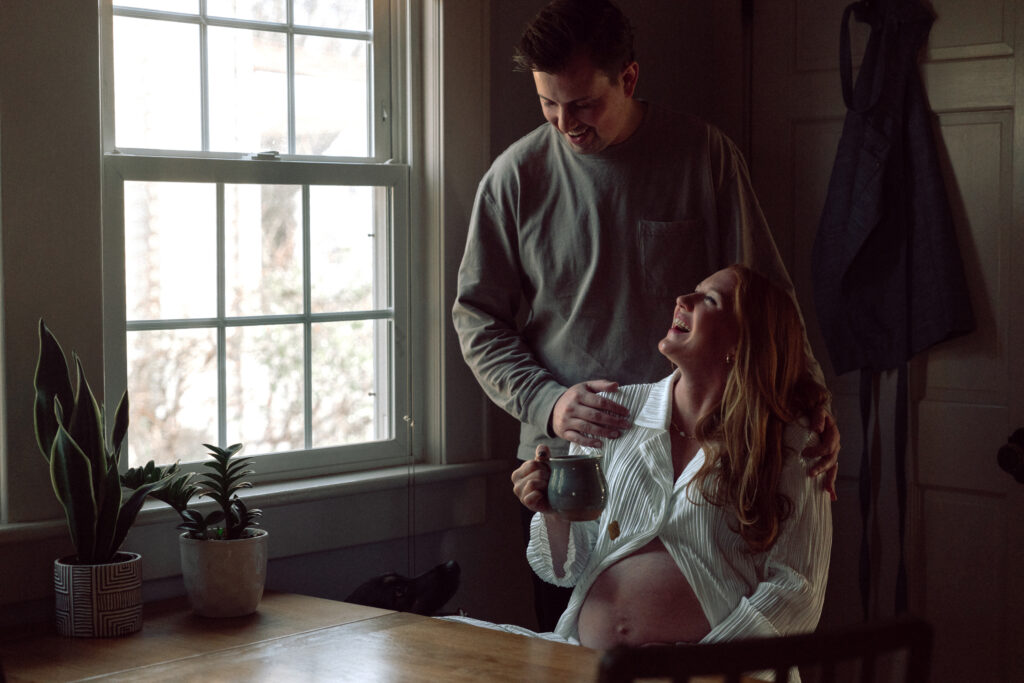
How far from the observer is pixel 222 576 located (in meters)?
2.22

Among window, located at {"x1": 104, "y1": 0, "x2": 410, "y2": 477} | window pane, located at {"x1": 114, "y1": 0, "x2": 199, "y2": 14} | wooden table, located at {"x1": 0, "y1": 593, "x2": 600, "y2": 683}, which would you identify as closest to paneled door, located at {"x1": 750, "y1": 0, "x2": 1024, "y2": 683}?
window, located at {"x1": 104, "y1": 0, "x2": 410, "y2": 477}

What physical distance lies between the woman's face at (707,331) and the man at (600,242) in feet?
1.13

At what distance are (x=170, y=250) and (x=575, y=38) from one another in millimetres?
1031

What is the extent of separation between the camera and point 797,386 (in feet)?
7.34

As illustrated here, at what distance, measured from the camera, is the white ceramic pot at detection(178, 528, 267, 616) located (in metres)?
2.22

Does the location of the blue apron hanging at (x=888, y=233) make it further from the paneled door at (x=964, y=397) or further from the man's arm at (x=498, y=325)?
the man's arm at (x=498, y=325)

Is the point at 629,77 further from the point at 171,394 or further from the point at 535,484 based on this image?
the point at 171,394

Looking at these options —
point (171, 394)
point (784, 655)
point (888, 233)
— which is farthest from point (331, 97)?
point (784, 655)

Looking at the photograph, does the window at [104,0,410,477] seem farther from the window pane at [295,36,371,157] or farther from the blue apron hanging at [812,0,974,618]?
the blue apron hanging at [812,0,974,618]

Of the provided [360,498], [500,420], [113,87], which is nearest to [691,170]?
[500,420]

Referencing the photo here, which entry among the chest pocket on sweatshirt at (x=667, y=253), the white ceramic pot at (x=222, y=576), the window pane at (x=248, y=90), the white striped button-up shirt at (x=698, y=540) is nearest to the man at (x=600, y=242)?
the chest pocket on sweatshirt at (x=667, y=253)

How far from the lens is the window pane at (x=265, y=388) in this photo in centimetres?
270

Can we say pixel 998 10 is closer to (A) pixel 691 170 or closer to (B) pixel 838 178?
(B) pixel 838 178

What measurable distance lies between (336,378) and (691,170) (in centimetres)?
103
